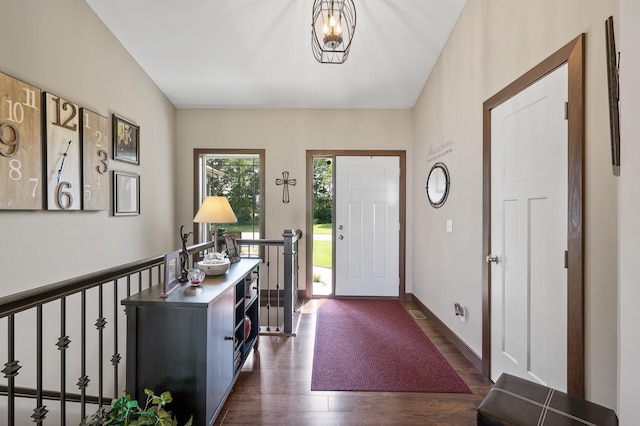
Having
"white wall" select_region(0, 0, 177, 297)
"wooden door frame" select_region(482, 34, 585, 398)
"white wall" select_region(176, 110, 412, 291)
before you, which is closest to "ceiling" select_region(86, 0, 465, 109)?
"white wall" select_region(176, 110, 412, 291)

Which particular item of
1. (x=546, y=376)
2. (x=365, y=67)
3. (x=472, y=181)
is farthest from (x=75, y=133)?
(x=546, y=376)

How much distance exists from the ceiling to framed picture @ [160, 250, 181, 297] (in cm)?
234

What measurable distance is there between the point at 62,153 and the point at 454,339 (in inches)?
151

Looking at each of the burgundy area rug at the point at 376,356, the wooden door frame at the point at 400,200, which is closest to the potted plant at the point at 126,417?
the burgundy area rug at the point at 376,356

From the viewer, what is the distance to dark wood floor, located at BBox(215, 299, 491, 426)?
6.24 ft

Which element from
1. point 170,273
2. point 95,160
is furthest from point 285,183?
point 170,273

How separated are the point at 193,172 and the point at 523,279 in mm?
4096

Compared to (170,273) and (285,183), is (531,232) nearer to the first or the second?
(170,273)

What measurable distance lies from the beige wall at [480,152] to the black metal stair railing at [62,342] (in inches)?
65.4

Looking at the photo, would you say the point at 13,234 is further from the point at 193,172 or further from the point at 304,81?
the point at 304,81

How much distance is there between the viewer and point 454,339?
2.90 meters

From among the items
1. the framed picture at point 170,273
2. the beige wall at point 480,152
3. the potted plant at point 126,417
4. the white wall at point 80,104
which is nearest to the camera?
the potted plant at point 126,417

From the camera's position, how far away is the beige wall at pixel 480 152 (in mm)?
1393

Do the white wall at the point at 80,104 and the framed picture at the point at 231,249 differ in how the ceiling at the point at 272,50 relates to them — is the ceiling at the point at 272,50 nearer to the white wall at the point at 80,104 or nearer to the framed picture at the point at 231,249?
the white wall at the point at 80,104
